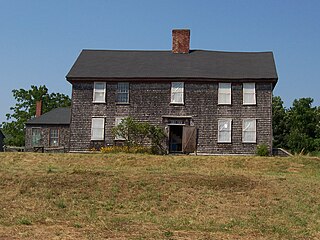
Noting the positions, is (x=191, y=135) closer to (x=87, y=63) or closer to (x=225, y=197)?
(x=87, y=63)

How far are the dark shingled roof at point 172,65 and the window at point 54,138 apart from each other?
34.8ft

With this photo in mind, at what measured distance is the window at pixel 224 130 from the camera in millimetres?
32188

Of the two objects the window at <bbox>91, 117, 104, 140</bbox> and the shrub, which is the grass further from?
the window at <bbox>91, 117, 104, 140</bbox>

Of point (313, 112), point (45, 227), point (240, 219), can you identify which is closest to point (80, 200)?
point (45, 227)

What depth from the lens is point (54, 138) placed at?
45.1 m

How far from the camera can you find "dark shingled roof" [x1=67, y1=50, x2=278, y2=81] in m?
33.1

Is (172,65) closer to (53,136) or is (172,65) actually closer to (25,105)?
(53,136)

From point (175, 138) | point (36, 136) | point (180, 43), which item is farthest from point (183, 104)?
point (36, 136)

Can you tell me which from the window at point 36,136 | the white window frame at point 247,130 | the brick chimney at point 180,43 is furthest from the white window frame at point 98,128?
the window at point 36,136

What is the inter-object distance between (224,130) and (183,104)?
10.8 feet

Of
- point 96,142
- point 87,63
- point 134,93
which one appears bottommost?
point 96,142

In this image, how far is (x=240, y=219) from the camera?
13.3 m

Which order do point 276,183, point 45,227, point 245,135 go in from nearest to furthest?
point 45,227
point 276,183
point 245,135

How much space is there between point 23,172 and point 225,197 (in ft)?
28.7
